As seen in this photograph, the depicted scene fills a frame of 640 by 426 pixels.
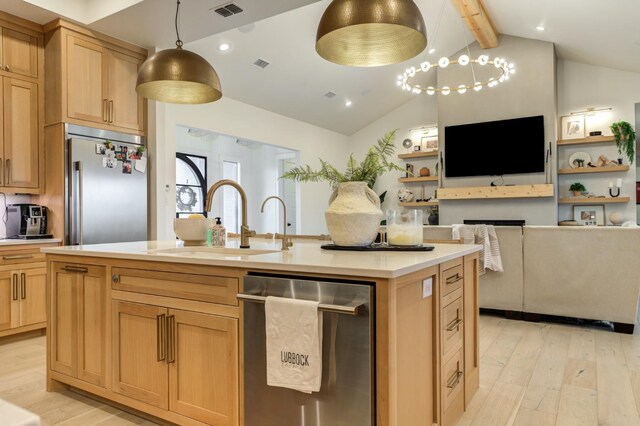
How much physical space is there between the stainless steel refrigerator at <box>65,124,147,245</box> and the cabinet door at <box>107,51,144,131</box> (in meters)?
0.15

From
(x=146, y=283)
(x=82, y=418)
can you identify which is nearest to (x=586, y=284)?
(x=146, y=283)

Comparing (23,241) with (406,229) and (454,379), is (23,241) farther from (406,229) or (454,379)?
(454,379)

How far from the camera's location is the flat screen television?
672cm

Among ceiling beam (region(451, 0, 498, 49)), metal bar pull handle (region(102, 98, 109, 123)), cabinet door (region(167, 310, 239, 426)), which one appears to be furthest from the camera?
ceiling beam (region(451, 0, 498, 49))

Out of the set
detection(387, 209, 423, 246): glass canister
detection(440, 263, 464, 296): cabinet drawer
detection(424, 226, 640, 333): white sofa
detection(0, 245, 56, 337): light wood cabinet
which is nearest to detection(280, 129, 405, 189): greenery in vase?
detection(387, 209, 423, 246): glass canister

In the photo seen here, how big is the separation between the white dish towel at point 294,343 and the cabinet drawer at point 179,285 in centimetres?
26

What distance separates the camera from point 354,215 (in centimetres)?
207

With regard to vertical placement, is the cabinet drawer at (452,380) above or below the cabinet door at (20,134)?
below

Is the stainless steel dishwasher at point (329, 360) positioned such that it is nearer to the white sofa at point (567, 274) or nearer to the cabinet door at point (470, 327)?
the cabinet door at point (470, 327)

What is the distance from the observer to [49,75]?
13.0 ft

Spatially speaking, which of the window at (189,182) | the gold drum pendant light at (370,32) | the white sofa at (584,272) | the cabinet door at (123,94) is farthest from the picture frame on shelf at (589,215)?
the cabinet door at (123,94)

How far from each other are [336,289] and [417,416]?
2.09ft

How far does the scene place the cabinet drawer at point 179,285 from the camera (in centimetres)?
183

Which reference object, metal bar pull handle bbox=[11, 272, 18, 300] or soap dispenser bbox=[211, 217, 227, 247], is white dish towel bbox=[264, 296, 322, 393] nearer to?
soap dispenser bbox=[211, 217, 227, 247]
